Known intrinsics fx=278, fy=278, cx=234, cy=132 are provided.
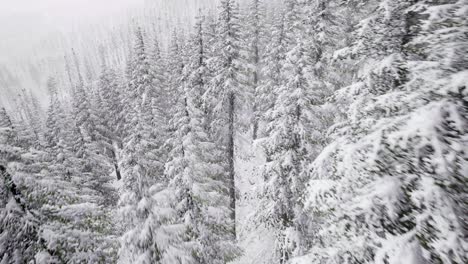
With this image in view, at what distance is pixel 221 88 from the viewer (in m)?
20.1

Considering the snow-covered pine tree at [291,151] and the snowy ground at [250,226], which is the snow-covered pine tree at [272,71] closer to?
the snowy ground at [250,226]

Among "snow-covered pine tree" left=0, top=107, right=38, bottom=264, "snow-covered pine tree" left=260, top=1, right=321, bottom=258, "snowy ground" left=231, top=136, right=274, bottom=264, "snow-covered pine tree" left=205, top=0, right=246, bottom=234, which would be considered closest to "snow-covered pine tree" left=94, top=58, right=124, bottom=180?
"snowy ground" left=231, top=136, right=274, bottom=264

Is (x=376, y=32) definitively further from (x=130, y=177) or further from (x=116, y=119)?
(x=116, y=119)

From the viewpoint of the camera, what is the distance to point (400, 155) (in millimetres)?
4773

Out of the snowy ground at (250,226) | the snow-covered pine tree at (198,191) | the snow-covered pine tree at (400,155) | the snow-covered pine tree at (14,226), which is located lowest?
the snowy ground at (250,226)

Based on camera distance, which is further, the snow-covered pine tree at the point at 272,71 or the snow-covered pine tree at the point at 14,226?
the snow-covered pine tree at the point at 272,71

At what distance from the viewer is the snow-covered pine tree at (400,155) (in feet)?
13.4

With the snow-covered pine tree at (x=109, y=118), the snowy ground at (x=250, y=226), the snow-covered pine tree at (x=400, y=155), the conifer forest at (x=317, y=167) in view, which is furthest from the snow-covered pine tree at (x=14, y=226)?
the snow-covered pine tree at (x=109, y=118)

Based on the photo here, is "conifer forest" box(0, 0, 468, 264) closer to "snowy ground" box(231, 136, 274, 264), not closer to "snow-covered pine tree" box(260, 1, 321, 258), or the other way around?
"snow-covered pine tree" box(260, 1, 321, 258)

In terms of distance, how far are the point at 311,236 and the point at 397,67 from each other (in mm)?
8616

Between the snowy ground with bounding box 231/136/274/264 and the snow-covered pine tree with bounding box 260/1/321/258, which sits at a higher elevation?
the snow-covered pine tree with bounding box 260/1/321/258

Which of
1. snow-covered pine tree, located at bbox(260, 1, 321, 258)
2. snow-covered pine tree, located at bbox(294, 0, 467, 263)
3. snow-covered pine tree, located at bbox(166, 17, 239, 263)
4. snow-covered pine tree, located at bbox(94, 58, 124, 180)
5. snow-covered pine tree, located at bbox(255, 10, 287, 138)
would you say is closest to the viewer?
snow-covered pine tree, located at bbox(294, 0, 467, 263)

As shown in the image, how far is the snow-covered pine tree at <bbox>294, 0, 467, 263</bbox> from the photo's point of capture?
4.07 m

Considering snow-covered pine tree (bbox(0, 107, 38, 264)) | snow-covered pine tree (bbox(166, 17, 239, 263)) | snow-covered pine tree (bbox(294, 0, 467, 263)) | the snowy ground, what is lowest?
the snowy ground
